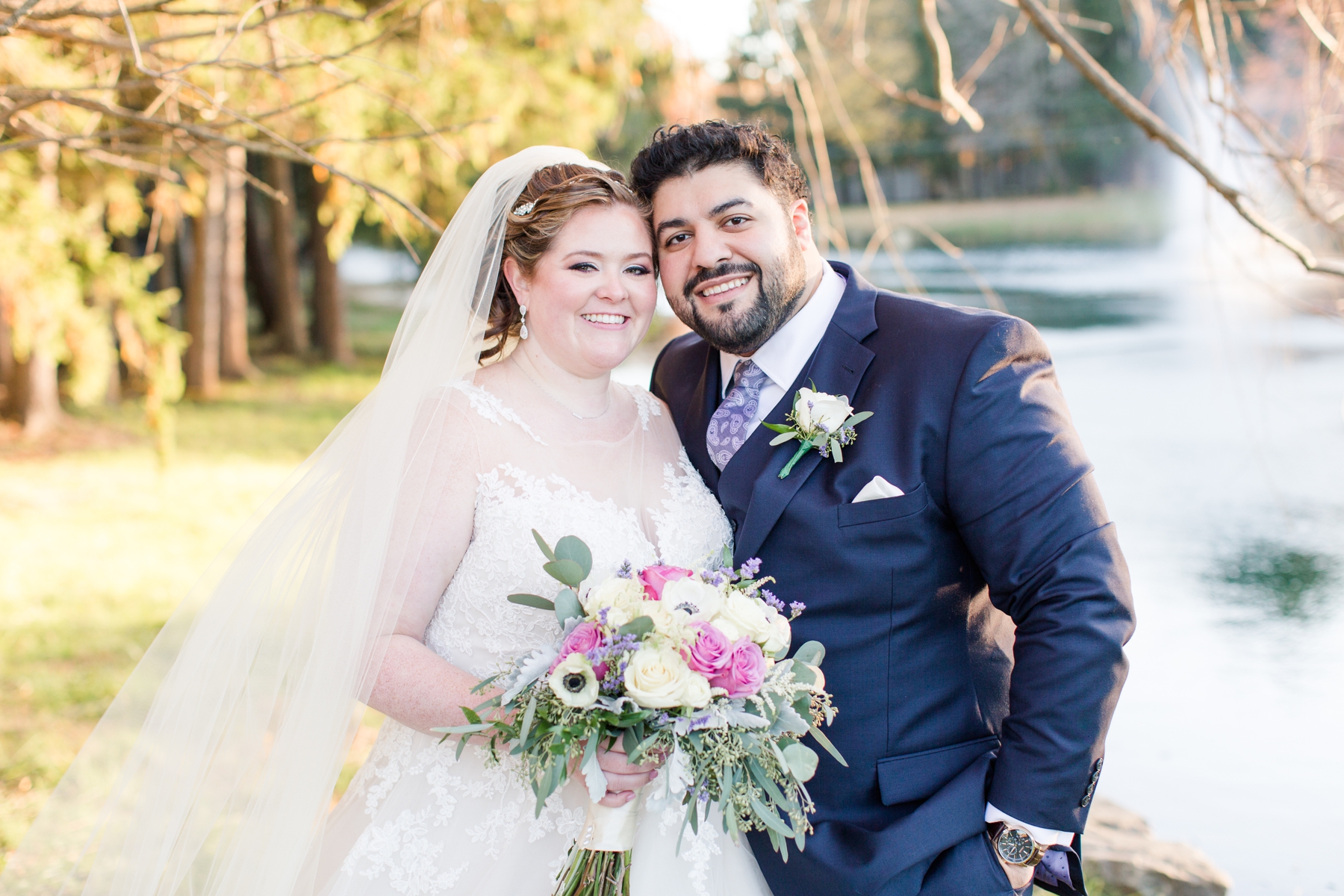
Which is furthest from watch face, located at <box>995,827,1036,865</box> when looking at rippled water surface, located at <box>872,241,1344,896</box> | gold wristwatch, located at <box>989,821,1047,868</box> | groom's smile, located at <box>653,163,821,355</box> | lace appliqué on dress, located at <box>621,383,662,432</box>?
rippled water surface, located at <box>872,241,1344,896</box>

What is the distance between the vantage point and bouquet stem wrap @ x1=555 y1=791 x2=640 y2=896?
7.18 ft

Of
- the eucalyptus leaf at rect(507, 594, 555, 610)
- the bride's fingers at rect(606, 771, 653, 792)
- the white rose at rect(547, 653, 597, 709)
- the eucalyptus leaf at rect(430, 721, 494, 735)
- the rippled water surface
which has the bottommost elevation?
the rippled water surface

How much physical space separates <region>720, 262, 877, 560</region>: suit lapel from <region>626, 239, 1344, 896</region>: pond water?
3.19 feet

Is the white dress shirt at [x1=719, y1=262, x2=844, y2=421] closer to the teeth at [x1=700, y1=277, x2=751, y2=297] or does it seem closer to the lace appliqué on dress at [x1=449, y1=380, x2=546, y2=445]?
the teeth at [x1=700, y1=277, x2=751, y2=297]

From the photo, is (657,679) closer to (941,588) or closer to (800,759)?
(800,759)

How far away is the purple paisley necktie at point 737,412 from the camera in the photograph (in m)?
2.64

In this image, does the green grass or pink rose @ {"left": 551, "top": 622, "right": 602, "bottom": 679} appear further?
the green grass

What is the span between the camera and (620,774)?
80.3 inches

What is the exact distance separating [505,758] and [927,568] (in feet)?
3.68

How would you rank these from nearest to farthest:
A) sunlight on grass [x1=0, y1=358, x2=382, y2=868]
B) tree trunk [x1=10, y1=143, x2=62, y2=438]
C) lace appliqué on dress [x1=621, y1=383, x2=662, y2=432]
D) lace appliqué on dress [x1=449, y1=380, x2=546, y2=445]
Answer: lace appliqué on dress [x1=449, y1=380, x2=546, y2=445] < lace appliqué on dress [x1=621, y1=383, x2=662, y2=432] < sunlight on grass [x1=0, y1=358, x2=382, y2=868] < tree trunk [x1=10, y1=143, x2=62, y2=438]

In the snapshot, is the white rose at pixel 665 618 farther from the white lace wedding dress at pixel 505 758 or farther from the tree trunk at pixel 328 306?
the tree trunk at pixel 328 306

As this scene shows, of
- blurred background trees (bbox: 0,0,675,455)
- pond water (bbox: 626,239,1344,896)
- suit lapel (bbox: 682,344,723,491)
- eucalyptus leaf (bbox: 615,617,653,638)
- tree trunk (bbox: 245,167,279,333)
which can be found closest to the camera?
eucalyptus leaf (bbox: 615,617,653,638)

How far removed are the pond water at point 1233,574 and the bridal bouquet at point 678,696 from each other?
1.64 m

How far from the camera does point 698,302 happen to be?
262 centimetres
